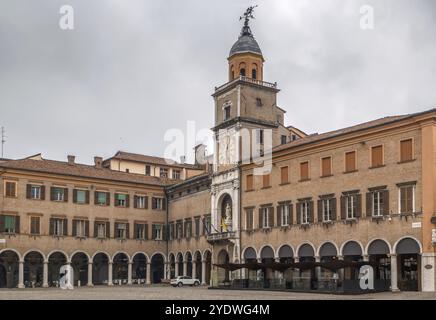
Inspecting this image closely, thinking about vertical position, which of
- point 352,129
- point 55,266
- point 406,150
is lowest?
point 55,266

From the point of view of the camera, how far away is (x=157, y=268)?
70.4 m

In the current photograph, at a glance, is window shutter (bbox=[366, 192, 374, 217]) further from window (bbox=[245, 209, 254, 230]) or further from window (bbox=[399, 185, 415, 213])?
window (bbox=[245, 209, 254, 230])

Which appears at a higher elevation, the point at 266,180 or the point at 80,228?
the point at 266,180

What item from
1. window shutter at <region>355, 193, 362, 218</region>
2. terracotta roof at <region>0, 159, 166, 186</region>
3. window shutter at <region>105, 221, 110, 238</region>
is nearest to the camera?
window shutter at <region>355, 193, 362, 218</region>

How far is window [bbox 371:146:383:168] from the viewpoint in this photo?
146 feet

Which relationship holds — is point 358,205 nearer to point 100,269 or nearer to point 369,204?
point 369,204

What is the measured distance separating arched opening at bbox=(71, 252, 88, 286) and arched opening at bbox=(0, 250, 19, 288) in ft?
18.0

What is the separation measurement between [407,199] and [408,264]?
4.34 meters

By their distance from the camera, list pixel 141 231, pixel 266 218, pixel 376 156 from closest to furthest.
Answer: pixel 376 156 < pixel 266 218 < pixel 141 231

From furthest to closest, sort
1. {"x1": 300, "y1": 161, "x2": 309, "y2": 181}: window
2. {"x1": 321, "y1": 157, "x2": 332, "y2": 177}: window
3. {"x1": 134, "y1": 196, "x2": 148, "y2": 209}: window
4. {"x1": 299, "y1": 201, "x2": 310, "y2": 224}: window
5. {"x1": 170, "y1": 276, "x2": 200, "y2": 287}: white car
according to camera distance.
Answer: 1. {"x1": 134, "y1": 196, "x2": 148, "y2": 209}: window
2. {"x1": 170, "y1": 276, "x2": 200, "y2": 287}: white car
3. {"x1": 300, "y1": 161, "x2": 309, "y2": 181}: window
4. {"x1": 299, "y1": 201, "x2": 310, "y2": 224}: window
5. {"x1": 321, "y1": 157, "x2": 332, "y2": 177}: window

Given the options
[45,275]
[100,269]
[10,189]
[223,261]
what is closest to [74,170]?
[10,189]

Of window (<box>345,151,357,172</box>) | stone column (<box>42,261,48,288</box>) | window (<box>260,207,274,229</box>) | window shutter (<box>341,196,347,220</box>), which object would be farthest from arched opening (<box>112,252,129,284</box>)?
window (<box>345,151,357,172</box>)

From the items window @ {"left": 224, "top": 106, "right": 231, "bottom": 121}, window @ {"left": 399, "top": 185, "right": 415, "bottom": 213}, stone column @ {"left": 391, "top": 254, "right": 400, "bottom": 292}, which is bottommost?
stone column @ {"left": 391, "top": 254, "right": 400, "bottom": 292}
